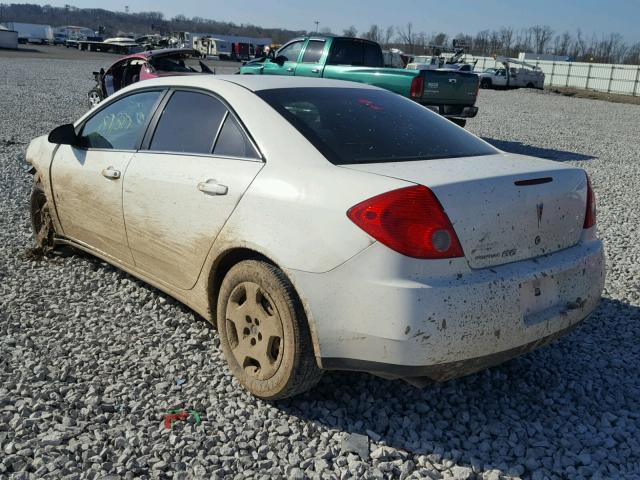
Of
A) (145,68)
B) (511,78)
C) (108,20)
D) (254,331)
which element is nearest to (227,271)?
(254,331)

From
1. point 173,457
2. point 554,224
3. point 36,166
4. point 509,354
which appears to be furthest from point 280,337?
point 36,166

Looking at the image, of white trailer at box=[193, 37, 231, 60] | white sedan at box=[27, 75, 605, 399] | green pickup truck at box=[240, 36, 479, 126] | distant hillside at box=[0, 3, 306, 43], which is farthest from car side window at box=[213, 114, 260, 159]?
distant hillside at box=[0, 3, 306, 43]

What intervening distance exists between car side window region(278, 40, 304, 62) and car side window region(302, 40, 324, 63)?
0.23 m

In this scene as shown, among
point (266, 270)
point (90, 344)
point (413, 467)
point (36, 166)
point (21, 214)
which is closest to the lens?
point (413, 467)

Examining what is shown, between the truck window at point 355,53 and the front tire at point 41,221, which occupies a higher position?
the truck window at point 355,53

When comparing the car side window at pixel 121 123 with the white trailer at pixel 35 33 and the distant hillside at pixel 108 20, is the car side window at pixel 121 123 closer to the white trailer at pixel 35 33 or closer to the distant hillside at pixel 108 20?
the white trailer at pixel 35 33

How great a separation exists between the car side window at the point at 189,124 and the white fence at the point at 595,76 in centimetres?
4025

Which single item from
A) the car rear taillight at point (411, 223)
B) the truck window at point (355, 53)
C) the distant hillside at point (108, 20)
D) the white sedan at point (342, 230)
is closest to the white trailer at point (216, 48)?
the truck window at point (355, 53)

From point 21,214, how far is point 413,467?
522 cm

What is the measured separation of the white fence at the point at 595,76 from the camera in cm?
3772

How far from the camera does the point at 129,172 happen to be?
3715 millimetres

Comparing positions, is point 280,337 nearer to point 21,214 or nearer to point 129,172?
point 129,172

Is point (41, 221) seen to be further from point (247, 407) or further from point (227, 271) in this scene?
point (247, 407)

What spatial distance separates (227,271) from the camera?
3.21 m
